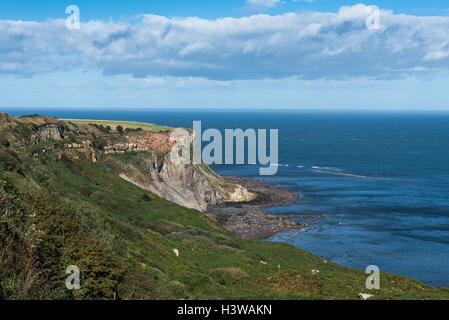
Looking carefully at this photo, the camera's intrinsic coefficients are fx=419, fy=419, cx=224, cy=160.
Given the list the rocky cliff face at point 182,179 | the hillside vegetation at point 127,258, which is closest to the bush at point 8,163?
the hillside vegetation at point 127,258

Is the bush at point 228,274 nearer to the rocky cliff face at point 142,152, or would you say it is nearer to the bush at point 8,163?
the bush at point 8,163

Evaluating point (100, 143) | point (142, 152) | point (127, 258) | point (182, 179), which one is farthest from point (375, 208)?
point (127, 258)

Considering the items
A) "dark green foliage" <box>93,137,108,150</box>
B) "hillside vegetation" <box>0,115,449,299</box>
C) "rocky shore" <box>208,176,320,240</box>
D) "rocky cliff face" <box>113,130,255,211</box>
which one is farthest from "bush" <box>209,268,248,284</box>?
"dark green foliage" <box>93,137,108,150</box>

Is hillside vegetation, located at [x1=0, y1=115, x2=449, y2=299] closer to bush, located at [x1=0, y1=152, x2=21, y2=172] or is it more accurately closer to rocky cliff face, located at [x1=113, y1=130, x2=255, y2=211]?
bush, located at [x1=0, y1=152, x2=21, y2=172]

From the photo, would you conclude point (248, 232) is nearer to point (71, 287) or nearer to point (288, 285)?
point (288, 285)
